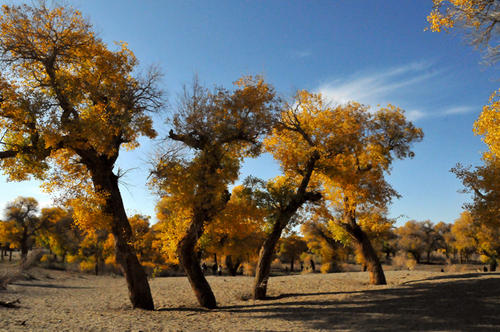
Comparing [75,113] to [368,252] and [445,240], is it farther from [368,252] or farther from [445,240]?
[445,240]

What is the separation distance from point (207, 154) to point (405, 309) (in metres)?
9.96

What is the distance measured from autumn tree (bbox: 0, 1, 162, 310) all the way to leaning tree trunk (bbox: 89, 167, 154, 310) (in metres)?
0.04

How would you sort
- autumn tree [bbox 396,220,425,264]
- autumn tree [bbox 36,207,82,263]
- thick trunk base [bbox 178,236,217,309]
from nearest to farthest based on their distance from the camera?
thick trunk base [bbox 178,236,217,309], autumn tree [bbox 36,207,82,263], autumn tree [bbox 396,220,425,264]

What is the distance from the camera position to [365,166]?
1939 centimetres

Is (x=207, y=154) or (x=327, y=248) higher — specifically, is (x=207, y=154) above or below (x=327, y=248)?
above

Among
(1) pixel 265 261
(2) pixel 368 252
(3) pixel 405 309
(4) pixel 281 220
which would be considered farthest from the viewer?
(2) pixel 368 252

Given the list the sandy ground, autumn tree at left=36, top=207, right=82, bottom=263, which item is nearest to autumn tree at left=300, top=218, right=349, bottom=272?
the sandy ground

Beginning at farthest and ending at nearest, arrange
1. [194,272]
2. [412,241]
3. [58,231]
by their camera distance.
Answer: [412,241], [58,231], [194,272]

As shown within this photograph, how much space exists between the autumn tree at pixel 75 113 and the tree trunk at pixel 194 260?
198 cm

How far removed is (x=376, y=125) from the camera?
1955 centimetres

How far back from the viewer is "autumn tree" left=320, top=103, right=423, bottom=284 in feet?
58.4

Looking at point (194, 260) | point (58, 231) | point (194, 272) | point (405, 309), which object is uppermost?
point (58, 231)

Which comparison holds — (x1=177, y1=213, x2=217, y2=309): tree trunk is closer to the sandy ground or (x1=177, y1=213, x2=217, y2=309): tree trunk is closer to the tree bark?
the sandy ground

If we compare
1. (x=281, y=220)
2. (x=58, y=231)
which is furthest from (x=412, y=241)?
(x=58, y=231)
